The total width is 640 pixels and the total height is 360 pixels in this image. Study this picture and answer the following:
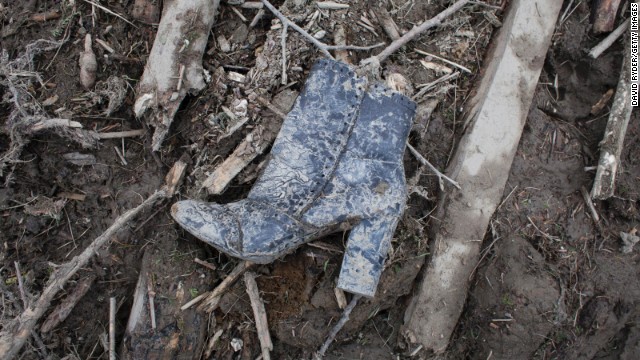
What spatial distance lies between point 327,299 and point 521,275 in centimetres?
122

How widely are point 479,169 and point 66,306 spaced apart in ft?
8.90

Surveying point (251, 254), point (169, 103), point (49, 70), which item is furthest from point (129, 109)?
point (251, 254)

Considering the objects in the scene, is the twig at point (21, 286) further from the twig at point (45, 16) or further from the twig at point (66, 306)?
the twig at point (45, 16)

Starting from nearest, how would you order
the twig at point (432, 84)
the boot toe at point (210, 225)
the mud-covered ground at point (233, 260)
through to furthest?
the boot toe at point (210, 225)
the mud-covered ground at point (233, 260)
the twig at point (432, 84)

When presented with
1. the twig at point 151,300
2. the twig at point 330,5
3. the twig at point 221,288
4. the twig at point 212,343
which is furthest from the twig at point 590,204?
the twig at point 151,300

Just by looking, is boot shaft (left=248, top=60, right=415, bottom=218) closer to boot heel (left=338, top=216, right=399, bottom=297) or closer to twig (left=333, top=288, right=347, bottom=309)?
boot heel (left=338, top=216, right=399, bottom=297)

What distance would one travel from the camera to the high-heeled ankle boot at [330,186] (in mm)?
2818

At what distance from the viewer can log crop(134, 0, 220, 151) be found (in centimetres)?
294

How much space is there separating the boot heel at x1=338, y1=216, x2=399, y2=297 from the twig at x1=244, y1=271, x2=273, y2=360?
1.81ft

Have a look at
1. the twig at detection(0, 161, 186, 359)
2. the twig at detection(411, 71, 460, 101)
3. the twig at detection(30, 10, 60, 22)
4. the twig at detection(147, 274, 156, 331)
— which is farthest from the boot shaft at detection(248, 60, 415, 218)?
the twig at detection(30, 10, 60, 22)

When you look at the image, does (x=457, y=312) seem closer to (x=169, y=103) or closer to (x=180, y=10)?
(x=169, y=103)

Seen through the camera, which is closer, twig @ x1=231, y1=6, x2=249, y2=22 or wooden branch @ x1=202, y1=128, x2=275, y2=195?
wooden branch @ x1=202, y1=128, x2=275, y2=195

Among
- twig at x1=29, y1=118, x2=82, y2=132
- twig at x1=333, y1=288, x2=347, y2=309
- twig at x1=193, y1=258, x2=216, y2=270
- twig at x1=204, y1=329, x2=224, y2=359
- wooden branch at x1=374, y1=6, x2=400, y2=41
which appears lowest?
twig at x1=204, y1=329, x2=224, y2=359

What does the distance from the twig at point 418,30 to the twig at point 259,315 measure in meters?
1.61
